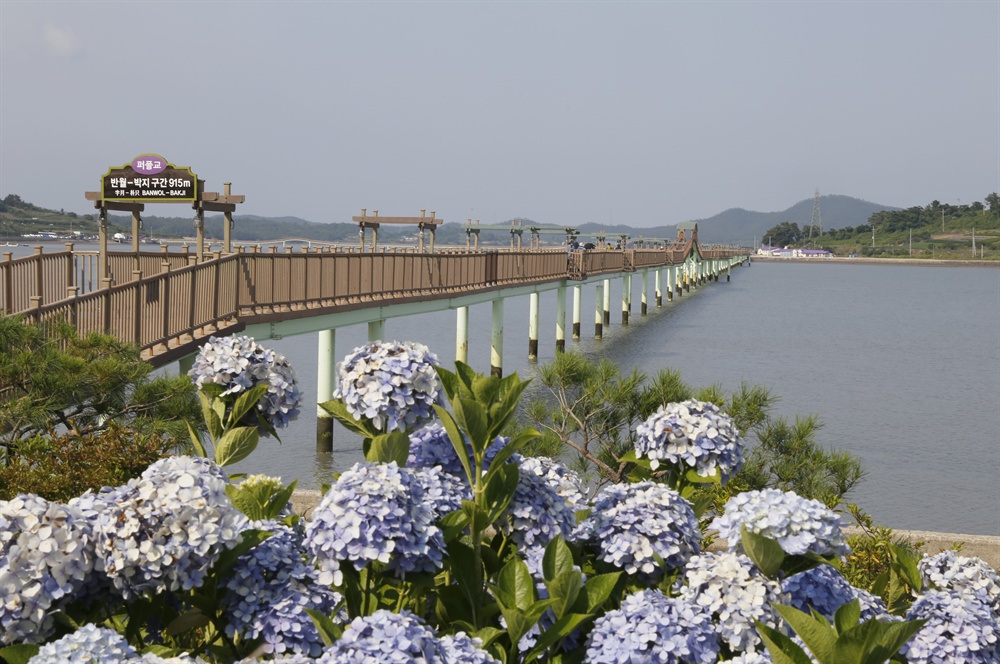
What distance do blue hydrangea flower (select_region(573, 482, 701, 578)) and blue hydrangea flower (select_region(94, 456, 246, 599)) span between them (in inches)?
41.8

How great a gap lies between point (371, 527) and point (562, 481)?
1090 millimetres

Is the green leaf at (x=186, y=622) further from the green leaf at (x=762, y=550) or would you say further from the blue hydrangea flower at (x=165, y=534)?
the green leaf at (x=762, y=550)

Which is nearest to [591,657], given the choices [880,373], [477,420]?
[477,420]

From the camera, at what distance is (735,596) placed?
2793 millimetres

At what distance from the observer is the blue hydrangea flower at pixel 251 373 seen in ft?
12.6

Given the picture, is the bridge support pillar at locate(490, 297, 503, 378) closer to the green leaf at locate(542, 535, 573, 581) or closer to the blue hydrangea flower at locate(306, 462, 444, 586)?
the green leaf at locate(542, 535, 573, 581)

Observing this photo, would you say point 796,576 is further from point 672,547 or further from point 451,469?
point 451,469

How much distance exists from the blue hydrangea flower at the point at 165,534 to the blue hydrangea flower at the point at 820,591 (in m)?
1.44

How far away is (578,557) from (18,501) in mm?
1552

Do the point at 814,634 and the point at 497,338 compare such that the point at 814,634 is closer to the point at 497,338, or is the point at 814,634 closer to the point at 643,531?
the point at 643,531

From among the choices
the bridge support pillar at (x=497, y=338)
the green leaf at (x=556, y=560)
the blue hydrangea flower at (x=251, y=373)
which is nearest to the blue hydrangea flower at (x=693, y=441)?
the green leaf at (x=556, y=560)

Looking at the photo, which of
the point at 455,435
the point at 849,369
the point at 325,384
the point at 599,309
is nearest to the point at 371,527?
the point at 455,435

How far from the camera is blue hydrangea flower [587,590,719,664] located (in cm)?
248

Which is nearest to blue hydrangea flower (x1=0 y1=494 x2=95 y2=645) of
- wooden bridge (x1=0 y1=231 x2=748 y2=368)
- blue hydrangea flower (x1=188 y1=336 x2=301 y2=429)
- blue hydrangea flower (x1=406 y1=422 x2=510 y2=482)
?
blue hydrangea flower (x1=406 y1=422 x2=510 y2=482)
